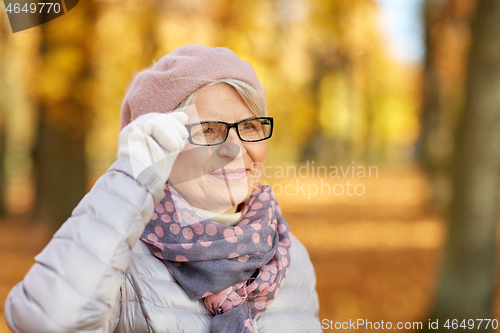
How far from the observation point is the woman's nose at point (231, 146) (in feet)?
5.59

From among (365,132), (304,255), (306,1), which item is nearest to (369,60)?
(365,132)

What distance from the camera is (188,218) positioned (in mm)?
1686

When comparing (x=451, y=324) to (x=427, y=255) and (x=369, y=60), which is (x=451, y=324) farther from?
(x=369, y=60)

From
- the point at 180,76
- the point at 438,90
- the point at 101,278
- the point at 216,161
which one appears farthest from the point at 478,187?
the point at 438,90

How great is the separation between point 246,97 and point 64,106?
18.1 feet

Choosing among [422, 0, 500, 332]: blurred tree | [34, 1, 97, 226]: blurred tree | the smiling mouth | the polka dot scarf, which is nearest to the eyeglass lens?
the smiling mouth

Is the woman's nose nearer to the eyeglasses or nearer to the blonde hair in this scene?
the eyeglasses

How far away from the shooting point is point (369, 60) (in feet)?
74.5

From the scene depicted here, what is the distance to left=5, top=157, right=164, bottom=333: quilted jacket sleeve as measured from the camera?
4.08 ft

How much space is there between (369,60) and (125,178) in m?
23.1

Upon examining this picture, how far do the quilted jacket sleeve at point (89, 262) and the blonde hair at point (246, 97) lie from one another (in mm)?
413

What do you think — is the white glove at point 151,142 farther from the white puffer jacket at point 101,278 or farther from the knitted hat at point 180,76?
the knitted hat at point 180,76

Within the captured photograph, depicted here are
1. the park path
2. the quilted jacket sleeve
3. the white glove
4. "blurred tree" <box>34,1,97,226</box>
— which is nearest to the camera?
the quilted jacket sleeve

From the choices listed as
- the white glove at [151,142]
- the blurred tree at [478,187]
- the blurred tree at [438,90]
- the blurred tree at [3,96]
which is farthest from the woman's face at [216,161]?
the blurred tree at [438,90]
